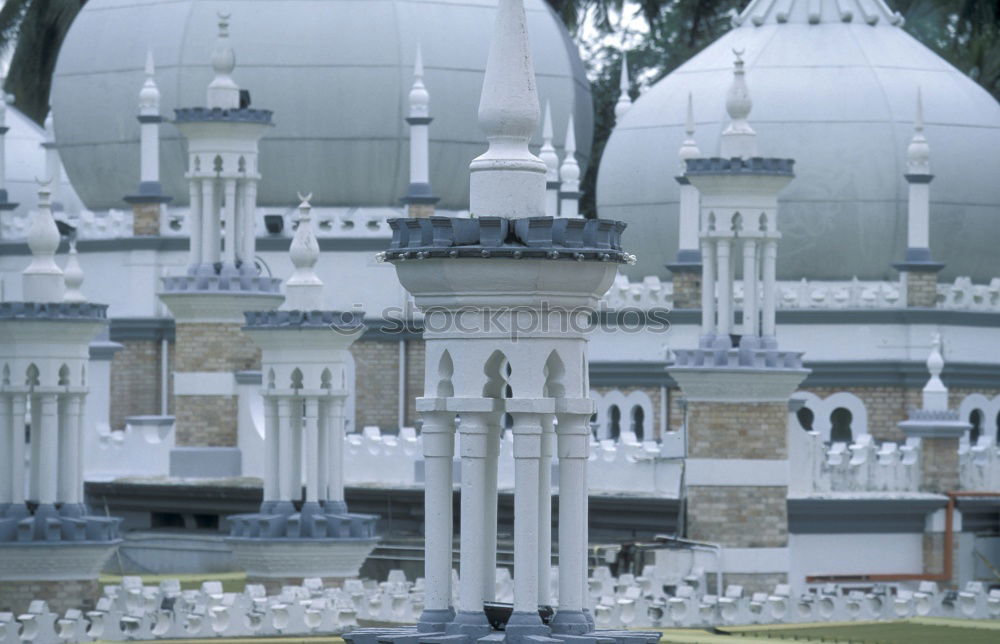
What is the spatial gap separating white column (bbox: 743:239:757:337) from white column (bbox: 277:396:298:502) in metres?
5.99

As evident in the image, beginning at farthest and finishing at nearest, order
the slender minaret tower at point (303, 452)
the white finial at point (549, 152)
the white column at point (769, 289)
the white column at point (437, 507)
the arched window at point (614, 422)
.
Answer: the white finial at point (549, 152)
the arched window at point (614, 422)
the white column at point (769, 289)
the slender minaret tower at point (303, 452)
the white column at point (437, 507)

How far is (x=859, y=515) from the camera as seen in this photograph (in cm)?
3741

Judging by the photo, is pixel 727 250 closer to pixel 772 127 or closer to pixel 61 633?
pixel 772 127

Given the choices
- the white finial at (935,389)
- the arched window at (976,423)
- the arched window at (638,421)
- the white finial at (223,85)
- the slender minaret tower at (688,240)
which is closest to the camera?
the white finial at (935,389)

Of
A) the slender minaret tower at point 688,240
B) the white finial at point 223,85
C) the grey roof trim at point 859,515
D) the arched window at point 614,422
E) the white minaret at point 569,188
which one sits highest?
the white finial at point 223,85

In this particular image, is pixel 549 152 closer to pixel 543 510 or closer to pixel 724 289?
pixel 724 289

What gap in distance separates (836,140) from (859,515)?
925cm

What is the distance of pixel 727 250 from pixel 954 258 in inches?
408

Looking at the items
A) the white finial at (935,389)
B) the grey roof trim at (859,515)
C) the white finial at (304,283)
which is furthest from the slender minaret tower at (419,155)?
the grey roof trim at (859,515)

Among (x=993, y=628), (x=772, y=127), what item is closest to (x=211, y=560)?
(x=772, y=127)

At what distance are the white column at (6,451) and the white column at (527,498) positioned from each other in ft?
53.0

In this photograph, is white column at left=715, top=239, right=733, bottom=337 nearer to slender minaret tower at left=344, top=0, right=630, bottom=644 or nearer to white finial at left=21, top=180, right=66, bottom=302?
white finial at left=21, top=180, right=66, bottom=302

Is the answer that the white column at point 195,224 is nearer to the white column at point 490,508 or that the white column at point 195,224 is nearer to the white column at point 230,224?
the white column at point 230,224

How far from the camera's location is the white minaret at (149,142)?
47.5 meters
